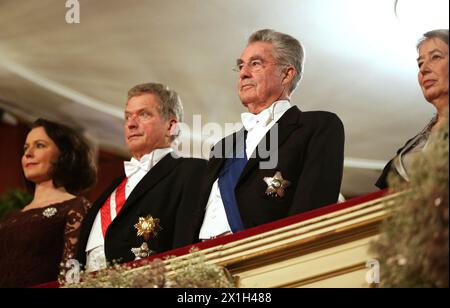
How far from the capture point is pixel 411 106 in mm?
5867

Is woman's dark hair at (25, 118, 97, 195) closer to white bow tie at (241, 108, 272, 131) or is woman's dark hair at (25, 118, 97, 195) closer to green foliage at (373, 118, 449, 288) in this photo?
white bow tie at (241, 108, 272, 131)

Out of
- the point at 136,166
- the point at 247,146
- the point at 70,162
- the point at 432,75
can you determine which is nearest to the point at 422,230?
the point at 432,75

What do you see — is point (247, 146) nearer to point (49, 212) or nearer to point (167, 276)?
point (167, 276)

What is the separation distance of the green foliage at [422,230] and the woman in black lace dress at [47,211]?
1609mm

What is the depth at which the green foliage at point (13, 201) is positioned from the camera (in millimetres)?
5480

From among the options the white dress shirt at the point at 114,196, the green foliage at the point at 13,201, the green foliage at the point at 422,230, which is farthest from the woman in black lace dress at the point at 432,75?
the green foliage at the point at 13,201

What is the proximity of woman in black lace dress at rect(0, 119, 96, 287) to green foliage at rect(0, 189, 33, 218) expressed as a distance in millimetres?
1480

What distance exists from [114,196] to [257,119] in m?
0.60

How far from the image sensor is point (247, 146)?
3.33 metres

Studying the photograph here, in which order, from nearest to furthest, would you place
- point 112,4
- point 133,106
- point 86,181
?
point 133,106, point 86,181, point 112,4

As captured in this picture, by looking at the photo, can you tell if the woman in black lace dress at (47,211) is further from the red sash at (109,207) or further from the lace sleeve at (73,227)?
the red sash at (109,207)

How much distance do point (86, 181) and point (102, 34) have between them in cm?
206
